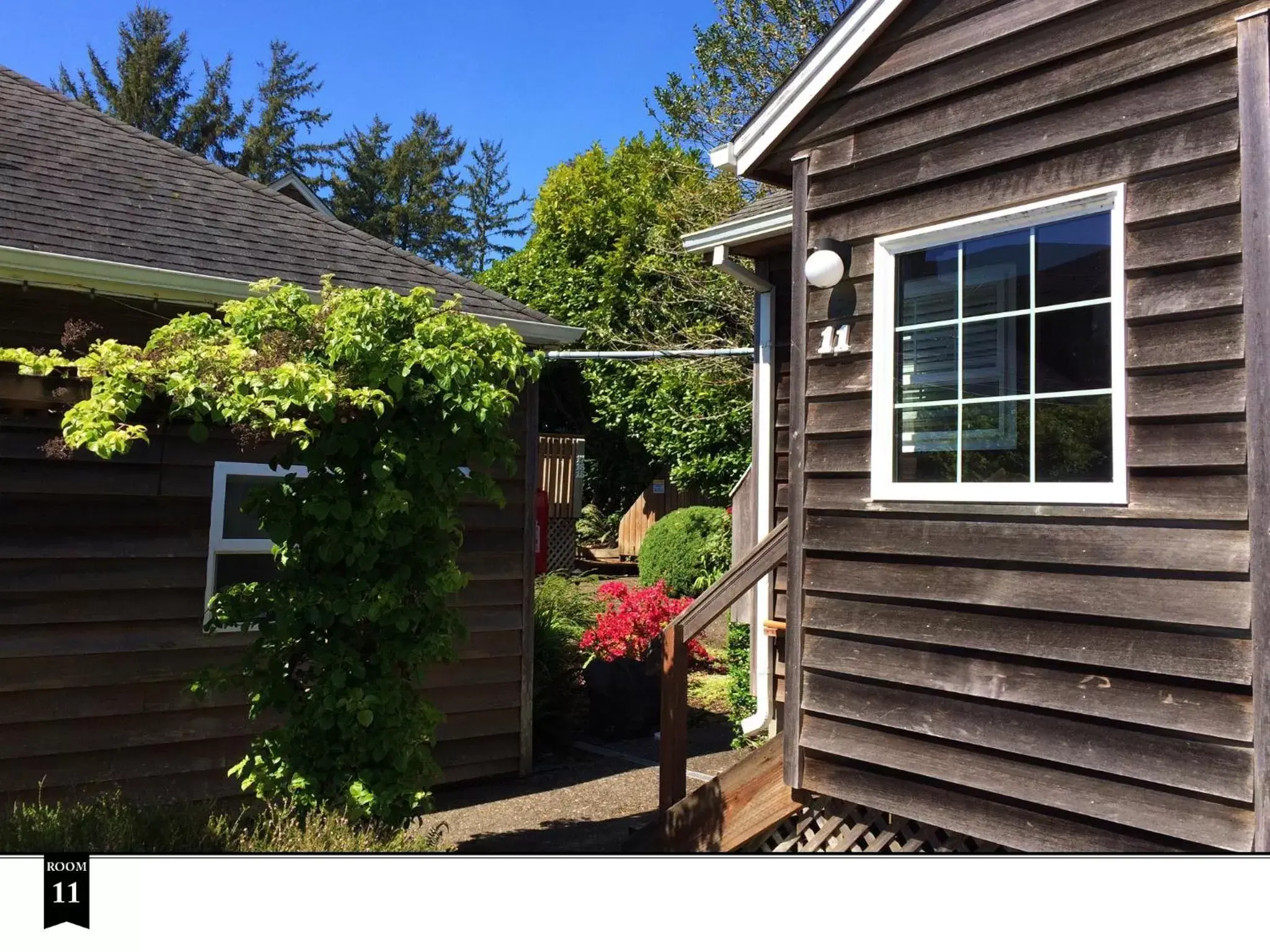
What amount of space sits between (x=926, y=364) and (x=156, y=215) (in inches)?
192

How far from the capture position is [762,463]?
6.85m

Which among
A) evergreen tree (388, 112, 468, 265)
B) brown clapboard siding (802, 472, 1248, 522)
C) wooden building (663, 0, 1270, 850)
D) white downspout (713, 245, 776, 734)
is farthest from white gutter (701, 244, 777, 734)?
evergreen tree (388, 112, 468, 265)

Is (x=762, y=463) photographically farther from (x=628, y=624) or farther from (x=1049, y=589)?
(x=1049, y=589)

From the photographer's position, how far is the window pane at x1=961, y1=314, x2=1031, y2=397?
354 centimetres

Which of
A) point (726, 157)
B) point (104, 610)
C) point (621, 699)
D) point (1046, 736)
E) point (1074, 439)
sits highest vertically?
point (726, 157)

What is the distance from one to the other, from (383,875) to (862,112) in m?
3.64

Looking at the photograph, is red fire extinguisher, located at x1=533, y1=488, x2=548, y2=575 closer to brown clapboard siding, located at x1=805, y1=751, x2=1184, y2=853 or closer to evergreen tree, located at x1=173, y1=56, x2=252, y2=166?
brown clapboard siding, located at x1=805, y1=751, x2=1184, y2=853

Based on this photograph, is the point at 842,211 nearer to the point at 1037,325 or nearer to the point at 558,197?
the point at 1037,325

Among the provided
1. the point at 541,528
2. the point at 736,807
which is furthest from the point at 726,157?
the point at 541,528

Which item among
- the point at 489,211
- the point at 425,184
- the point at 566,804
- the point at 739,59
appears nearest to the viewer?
the point at 566,804

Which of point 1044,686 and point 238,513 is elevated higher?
point 238,513

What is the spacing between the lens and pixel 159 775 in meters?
5.36

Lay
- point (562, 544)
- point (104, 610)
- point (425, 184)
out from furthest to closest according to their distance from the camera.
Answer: point (562, 544) < point (425, 184) < point (104, 610)

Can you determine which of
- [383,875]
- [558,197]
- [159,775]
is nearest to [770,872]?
[383,875]
